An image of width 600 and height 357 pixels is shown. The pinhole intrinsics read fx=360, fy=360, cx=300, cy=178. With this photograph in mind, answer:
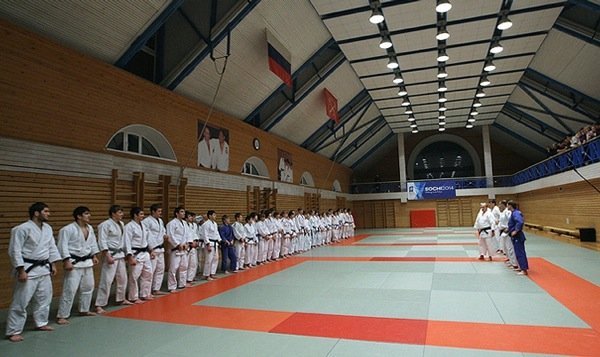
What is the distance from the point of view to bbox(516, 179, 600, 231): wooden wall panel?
1087 centimetres

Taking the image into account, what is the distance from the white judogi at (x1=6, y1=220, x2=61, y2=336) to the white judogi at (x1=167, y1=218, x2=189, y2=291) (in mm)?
2156

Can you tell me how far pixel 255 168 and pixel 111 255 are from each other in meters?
7.37

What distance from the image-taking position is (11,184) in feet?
15.8

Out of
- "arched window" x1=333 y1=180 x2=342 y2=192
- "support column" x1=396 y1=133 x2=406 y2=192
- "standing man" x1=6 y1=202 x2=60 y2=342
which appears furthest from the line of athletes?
"support column" x1=396 y1=133 x2=406 y2=192

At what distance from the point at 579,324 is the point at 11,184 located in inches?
276

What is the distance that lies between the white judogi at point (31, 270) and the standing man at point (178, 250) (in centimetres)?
216

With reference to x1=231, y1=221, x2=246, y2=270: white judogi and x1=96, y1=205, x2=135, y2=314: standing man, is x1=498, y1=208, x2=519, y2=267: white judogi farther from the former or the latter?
x1=96, y1=205, x2=135, y2=314: standing man

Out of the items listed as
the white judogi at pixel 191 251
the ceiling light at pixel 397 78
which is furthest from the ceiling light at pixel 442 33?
the white judogi at pixel 191 251

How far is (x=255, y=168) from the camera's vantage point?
12.3 m

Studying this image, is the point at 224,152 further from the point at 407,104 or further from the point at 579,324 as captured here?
the point at 407,104

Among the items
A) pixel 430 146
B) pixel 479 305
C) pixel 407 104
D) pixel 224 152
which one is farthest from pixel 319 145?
pixel 479 305

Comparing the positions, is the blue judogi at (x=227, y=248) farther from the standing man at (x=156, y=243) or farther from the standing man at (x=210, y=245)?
the standing man at (x=156, y=243)

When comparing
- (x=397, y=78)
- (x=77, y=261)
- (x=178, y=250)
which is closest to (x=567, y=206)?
(x=397, y=78)

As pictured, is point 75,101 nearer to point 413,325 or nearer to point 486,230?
point 413,325
